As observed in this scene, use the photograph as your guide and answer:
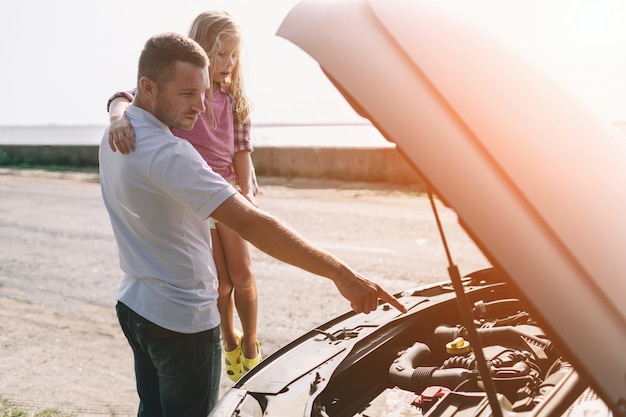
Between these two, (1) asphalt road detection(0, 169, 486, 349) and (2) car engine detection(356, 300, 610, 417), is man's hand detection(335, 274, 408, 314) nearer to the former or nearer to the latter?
(2) car engine detection(356, 300, 610, 417)

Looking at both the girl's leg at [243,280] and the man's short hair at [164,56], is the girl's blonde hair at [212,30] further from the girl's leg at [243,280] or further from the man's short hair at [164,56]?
the man's short hair at [164,56]

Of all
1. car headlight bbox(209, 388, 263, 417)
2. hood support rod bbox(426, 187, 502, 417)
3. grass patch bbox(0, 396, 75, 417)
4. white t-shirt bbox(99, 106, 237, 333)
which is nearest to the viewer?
hood support rod bbox(426, 187, 502, 417)

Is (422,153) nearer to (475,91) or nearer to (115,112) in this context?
(475,91)

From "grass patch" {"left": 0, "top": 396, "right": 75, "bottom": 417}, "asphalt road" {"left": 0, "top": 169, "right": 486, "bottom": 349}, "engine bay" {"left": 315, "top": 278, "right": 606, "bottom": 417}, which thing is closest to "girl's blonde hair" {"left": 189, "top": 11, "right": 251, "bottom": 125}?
"engine bay" {"left": 315, "top": 278, "right": 606, "bottom": 417}

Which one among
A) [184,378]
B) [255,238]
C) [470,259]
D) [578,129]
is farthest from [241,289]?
[470,259]


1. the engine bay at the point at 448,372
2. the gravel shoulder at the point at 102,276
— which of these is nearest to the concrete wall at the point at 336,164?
the gravel shoulder at the point at 102,276

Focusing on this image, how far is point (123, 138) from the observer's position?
2279mm

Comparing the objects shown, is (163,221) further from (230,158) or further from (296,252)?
(230,158)

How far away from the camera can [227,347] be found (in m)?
3.79

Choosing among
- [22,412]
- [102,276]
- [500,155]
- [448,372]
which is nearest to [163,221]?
[448,372]

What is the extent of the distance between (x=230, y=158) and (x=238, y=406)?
6.23ft

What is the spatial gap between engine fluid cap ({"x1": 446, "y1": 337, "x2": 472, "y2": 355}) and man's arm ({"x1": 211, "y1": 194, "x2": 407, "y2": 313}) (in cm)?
62

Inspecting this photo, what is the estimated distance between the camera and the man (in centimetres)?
214

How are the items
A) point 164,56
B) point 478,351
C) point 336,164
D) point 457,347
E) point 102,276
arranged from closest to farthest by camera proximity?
1. point 478,351
2. point 164,56
3. point 457,347
4. point 102,276
5. point 336,164
